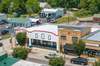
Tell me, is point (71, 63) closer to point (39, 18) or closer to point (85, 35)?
point (85, 35)

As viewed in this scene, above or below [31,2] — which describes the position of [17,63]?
below

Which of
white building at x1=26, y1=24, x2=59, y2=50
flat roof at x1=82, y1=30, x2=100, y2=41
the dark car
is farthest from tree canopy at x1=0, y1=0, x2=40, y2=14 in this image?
the dark car

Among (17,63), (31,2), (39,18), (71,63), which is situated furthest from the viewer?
(31,2)

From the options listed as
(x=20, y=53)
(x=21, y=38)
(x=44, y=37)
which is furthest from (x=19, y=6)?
(x=20, y=53)

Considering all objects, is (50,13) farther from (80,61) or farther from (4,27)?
(80,61)

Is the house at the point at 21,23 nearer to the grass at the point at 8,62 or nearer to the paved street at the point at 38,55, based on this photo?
the paved street at the point at 38,55

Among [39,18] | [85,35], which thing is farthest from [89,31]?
[39,18]

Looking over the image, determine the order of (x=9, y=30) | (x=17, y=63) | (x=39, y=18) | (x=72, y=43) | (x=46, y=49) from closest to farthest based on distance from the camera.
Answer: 1. (x=17, y=63)
2. (x=72, y=43)
3. (x=46, y=49)
4. (x=9, y=30)
5. (x=39, y=18)
